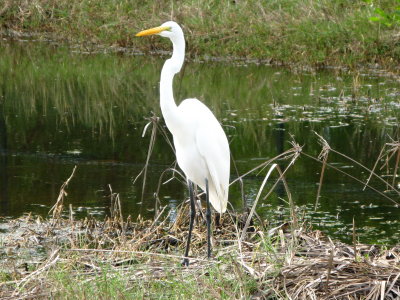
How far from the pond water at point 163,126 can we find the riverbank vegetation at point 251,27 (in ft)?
1.84

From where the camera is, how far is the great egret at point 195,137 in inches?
196

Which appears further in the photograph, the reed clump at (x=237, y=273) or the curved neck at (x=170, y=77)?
the curved neck at (x=170, y=77)

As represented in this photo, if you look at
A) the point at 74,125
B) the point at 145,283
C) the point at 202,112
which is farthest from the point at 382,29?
the point at 145,283

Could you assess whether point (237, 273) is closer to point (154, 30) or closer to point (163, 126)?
point (154, 30)

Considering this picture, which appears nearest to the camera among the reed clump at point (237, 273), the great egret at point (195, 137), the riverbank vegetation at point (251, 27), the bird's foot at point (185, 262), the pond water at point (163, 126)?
the reed clump at point (237, 273)

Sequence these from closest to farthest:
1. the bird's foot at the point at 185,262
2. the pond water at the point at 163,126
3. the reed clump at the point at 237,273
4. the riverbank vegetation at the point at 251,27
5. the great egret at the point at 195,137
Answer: the reed clump at the point at 237,273 < the bird's foot at the point at 185,262 < the great egret at the point at 195,137 < the pond water at the point at 163,126 < the riverbank vegetation at the point at 251,27

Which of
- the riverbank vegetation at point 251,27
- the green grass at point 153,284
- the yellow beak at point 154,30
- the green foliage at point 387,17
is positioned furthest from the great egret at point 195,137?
the riverbank vegetation at point 251,27

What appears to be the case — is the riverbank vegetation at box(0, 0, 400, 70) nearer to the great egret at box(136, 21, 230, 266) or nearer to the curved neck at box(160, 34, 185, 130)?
the great egret at box(136, 21, 230, 266)

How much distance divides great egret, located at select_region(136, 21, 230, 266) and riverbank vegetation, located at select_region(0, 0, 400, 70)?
8.19 m

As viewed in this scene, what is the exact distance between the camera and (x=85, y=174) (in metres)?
8.22

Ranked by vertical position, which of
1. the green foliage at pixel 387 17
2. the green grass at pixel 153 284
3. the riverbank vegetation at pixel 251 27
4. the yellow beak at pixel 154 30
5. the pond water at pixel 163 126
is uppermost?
the yellow beak at pixel 154 30

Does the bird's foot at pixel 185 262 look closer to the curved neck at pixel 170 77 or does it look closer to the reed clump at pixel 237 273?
the reed clump at pixel 237 273

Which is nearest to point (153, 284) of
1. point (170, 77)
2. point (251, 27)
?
point (170, 77)

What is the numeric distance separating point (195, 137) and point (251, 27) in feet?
35.2
